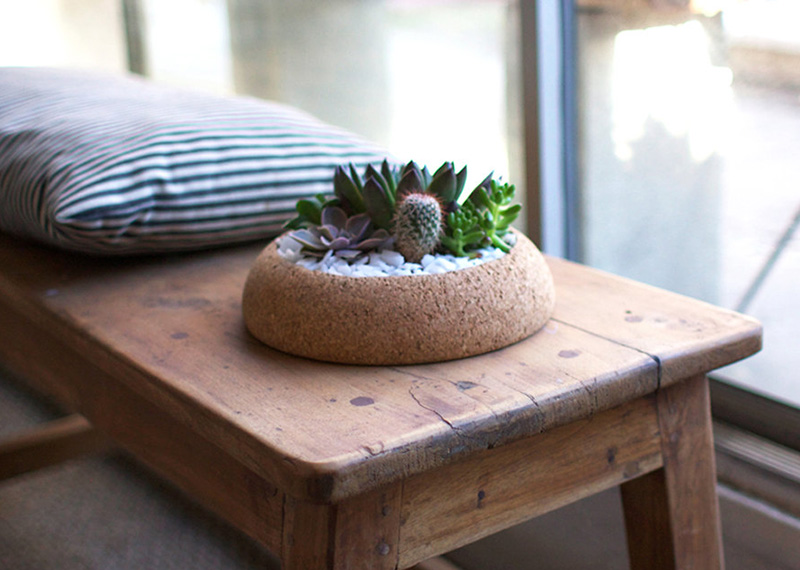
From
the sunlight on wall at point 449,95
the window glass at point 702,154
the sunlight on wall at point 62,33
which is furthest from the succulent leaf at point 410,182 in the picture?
the sunlight on wall at point 62,33

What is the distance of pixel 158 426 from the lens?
2.29ft

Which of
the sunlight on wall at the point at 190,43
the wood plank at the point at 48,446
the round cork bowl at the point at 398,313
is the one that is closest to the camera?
the round cork bowl at the point at 398,313

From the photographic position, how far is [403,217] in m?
0.64

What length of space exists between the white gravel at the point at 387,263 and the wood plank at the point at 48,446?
82 centimetres

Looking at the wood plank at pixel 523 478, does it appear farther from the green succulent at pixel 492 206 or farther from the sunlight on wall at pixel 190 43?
the sunlight on wall at pixel 190 43

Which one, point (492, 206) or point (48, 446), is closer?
point (492, 206)

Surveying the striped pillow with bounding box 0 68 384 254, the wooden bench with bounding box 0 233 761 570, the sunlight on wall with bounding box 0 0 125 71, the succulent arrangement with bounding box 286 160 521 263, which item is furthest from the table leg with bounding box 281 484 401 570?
the sunlight on wall with bounding box 0 0 125 71

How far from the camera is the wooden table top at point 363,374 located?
50cm

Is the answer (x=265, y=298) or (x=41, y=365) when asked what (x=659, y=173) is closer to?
(x=265, y=298)

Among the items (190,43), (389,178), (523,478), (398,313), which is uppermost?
(190,43)

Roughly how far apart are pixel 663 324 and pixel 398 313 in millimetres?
264

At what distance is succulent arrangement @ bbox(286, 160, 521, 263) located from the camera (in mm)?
659

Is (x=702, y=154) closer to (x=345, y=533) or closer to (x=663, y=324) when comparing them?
(x=663, y=324)

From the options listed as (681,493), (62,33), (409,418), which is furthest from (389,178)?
(62,33)
